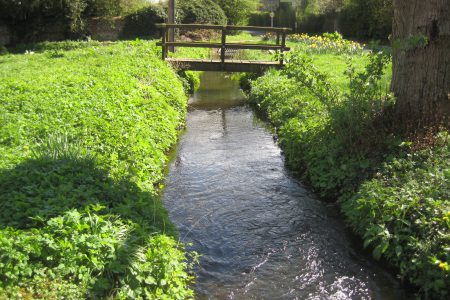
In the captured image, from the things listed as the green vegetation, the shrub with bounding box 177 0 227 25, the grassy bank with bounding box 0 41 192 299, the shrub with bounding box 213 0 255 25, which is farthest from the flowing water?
the shrub with bounding box 213 0 255 25

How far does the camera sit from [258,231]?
6738 mm

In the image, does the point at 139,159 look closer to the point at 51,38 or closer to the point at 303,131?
the point at 303,131

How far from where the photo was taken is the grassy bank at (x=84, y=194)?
421 cm

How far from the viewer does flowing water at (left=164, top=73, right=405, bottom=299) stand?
212 inches

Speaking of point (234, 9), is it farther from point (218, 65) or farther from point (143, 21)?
point (218, 65)

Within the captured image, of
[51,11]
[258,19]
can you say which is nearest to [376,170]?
[51,11]

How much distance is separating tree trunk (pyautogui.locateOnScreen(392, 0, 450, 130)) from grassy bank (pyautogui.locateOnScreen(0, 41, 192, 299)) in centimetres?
449

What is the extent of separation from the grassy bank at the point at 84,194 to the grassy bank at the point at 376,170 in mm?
2559

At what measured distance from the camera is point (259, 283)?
5.44 metres

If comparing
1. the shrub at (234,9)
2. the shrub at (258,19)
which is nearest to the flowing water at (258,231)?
the shrub at (234,9)

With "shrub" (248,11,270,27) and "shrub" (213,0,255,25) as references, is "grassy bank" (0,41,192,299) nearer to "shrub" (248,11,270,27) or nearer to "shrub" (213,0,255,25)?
"shrub" (213,0,255,25)

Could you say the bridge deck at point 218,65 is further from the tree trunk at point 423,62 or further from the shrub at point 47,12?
the shrub at point 47,12

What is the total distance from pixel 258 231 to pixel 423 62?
13.1 feet

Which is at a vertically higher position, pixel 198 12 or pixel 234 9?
pixel 234 9
